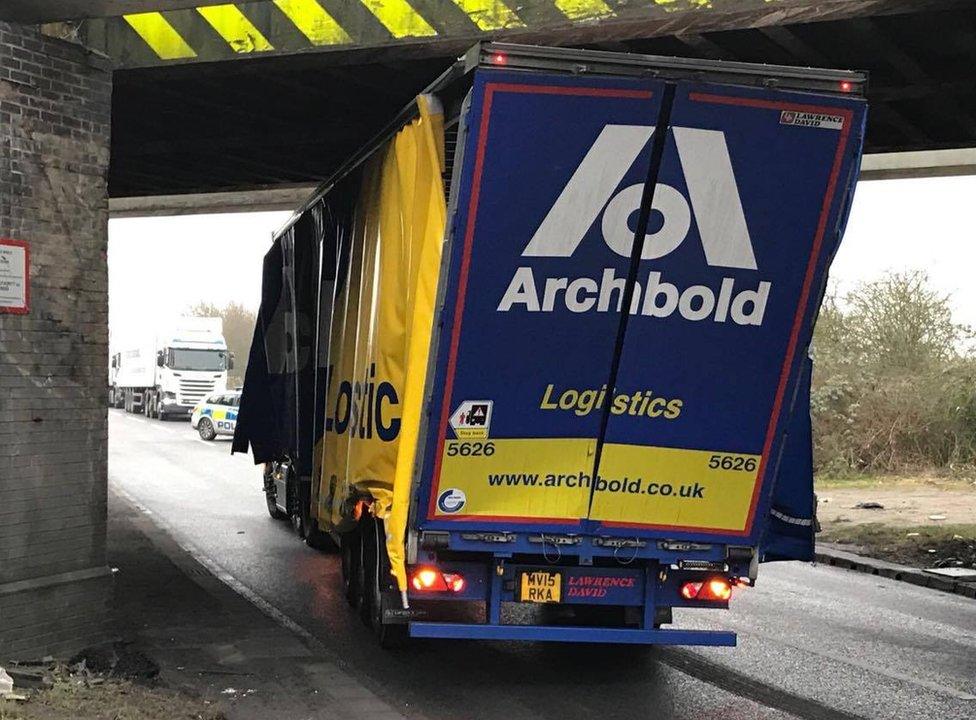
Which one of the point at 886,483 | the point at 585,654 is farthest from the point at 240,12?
the point at 886,483

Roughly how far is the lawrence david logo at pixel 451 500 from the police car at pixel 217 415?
26.9m

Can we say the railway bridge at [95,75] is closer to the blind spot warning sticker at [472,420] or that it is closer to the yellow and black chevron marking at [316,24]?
the yellow and black chevron marking at [316,24]

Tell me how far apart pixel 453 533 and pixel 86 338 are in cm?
319

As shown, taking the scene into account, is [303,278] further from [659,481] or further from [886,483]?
[886,483]

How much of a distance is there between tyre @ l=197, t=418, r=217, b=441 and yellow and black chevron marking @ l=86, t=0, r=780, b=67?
26.0m

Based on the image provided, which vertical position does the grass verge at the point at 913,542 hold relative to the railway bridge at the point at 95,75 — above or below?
below

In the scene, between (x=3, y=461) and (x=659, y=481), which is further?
(x=3, y=461)

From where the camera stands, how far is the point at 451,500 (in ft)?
22.1

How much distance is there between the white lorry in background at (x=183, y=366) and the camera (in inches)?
1722

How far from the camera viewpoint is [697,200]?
6496 millimetres

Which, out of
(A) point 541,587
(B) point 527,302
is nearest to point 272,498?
(A) point 541,587

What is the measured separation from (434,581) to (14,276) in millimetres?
3483

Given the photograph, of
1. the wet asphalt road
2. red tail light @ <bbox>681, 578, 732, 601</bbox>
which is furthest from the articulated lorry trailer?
the wet asphalt road

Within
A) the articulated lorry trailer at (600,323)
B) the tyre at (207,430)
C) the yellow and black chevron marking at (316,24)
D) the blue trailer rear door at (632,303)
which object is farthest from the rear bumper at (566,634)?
the tyre at (207,430)
